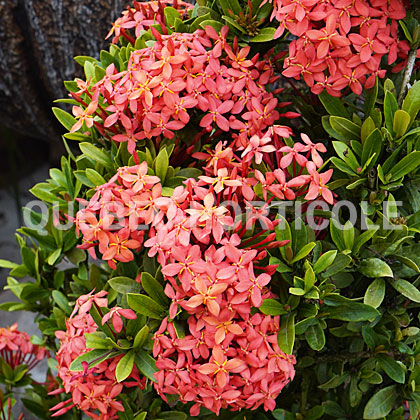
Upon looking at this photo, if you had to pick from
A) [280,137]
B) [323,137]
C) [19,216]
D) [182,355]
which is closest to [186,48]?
[280,137]

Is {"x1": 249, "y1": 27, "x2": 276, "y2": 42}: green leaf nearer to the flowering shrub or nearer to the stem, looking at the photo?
the flowering shrub

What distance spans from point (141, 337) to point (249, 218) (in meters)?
0.30

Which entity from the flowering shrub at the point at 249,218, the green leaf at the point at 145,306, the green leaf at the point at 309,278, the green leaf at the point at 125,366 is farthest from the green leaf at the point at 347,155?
the green leaf at the point at 125,366

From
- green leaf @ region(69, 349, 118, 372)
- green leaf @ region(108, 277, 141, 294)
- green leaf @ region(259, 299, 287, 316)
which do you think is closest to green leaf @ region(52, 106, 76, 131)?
green leaf @ region(108, 277, 141, 294)

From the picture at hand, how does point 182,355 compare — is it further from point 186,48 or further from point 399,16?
point 399,16

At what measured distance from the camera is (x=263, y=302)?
0.99 meters

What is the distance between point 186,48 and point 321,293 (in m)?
0.54

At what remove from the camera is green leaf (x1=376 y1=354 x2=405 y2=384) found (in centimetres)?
106

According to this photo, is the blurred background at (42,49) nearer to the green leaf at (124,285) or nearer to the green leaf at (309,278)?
the green leaf at (124,285)

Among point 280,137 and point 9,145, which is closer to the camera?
point 280,137

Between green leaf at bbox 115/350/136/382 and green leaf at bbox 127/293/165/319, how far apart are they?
10cm

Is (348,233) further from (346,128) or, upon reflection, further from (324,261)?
(346,128)

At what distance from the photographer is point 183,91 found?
1104 mm

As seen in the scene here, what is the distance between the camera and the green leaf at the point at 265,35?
1.12 metres
